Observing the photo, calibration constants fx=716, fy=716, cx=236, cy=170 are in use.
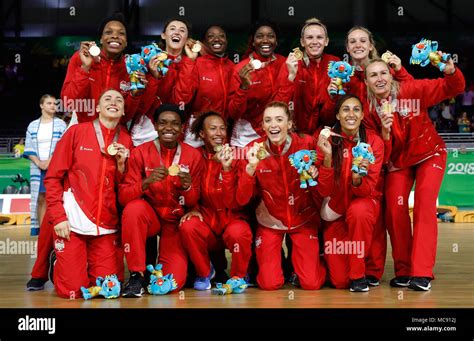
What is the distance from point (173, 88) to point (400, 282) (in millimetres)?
2367

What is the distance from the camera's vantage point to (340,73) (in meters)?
5.40

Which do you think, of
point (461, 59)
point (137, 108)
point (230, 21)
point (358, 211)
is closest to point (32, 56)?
point (230, 21)

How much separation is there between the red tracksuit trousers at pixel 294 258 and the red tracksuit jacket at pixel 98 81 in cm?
148

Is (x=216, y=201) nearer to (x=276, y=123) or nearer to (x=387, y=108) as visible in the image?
(x=276, y=123)

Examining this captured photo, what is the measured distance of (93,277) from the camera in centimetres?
534

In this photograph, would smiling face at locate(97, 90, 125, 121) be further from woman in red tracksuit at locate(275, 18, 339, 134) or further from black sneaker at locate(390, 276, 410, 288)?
black sneaker at locate(390, 276, 410, 288)

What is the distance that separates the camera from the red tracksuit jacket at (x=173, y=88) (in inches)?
225

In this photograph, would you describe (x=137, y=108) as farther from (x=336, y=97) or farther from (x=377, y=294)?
(x=377, y=294)

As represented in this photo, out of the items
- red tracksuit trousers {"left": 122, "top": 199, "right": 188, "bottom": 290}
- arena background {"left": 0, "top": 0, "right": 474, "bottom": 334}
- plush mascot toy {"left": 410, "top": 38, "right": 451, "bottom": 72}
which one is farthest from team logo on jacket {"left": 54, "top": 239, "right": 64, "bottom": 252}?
arena background {"left": 0, "top": 0, "right": 474, "bottom": 334}

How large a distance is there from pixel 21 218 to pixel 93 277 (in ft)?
22.0

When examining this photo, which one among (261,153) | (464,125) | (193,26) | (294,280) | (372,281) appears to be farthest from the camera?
(193,26)

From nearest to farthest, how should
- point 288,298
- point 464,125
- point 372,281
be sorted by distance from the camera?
point 288,298 → point 372,281 → point 464,125

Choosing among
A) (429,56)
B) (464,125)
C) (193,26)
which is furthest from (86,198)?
(193,26)

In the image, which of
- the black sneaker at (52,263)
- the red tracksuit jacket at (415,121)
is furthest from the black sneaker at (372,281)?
the black sneaker at (52,263)
